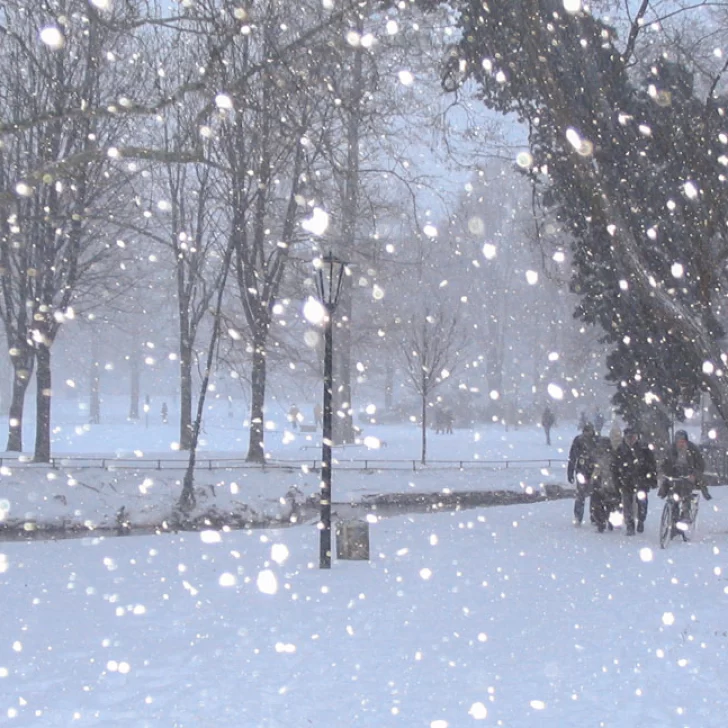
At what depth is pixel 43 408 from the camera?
2391 centimetres

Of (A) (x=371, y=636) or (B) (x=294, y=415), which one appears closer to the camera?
(A) (x=371, y=636)

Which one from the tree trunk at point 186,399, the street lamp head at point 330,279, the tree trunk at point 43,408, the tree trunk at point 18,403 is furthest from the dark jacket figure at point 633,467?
the tree trunk at point 186,399

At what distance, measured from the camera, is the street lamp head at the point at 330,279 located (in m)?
12.6

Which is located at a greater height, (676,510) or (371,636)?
(676,510)

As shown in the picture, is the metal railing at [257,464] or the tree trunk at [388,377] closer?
the metal railing at [257,464]

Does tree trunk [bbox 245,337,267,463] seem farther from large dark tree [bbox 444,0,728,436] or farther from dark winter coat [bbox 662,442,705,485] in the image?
dark winter coat [bbox 662,442,705,485]

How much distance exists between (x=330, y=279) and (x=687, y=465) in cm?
615

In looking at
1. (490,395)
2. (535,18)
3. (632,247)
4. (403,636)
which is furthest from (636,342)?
(490,395)

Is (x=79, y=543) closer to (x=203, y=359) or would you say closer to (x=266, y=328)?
(x=266, y=328)

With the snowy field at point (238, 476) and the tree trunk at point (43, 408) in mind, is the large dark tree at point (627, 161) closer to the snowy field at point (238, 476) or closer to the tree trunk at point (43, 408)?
the snowy field at point (238, 476)

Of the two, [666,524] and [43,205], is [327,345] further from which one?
[43,205]

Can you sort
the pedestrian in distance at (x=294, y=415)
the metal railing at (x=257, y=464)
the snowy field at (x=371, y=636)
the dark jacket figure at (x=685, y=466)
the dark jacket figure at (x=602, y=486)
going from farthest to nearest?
the pedestrian in distance at (x=294, y=415) → the metal railing at (x=257, y=464) → the dark jacket figure at (x=602, y=486) → the dark jacket figure at (x=685, y=466) → the snowy field at (x=371, y=636)

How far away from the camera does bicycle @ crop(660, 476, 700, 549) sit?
1420 centimetres

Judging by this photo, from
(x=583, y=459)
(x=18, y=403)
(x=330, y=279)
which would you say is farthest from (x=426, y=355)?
(x=330, y=279)
